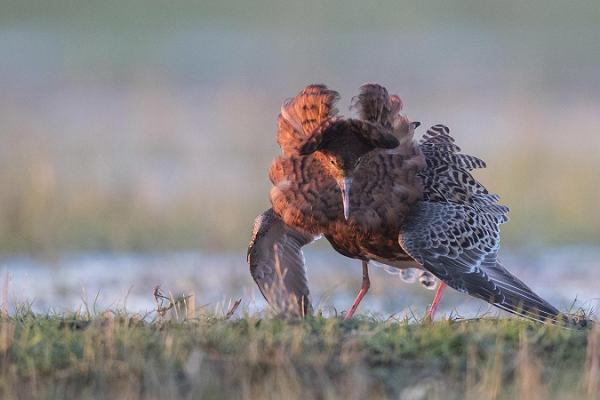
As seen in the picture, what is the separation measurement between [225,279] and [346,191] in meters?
4.11

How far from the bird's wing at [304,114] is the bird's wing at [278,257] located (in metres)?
0.44

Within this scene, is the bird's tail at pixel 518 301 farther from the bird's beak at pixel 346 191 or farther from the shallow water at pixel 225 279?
the shallow water at pixel 225 279

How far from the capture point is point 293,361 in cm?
524

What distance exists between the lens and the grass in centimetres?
504

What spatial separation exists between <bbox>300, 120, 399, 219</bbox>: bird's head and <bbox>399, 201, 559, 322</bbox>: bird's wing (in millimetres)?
397

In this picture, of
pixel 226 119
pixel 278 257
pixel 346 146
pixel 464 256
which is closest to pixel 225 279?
pixel 278 257

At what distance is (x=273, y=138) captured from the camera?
14.4 meters

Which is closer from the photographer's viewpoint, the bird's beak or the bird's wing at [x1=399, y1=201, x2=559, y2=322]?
the bird's wing at [x1=399, y1=201, x2=559, y2=322]

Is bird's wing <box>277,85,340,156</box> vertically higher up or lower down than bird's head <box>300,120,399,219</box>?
higher up

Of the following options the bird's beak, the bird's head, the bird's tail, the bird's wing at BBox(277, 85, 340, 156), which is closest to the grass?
the bird's tail

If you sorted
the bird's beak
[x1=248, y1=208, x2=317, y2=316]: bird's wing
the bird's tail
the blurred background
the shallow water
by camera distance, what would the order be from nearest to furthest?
1. the bird's tail
2. the bird's beak
3. [x1=248, y1=208, x2=317, y2=316]: bird's wing
4. the shallow water
5. the blurred background

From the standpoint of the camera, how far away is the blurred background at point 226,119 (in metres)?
11.1

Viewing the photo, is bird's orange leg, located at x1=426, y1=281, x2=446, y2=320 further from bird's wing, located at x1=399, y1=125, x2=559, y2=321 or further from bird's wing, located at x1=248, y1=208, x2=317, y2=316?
bird's wing, located at x1=248, y1=208, x2=317, y2=316

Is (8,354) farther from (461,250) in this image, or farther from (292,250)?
(461,250)
